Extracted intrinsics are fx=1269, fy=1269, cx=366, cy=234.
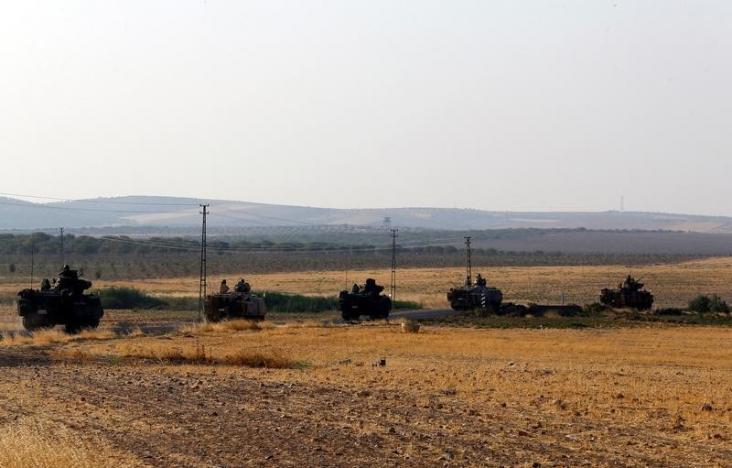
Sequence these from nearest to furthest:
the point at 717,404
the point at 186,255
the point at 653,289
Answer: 1. the point at 717,404
2. the point at 653,289
3. the point at 186,255

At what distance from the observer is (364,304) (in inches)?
2400

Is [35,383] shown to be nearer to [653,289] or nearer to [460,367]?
[460,367]

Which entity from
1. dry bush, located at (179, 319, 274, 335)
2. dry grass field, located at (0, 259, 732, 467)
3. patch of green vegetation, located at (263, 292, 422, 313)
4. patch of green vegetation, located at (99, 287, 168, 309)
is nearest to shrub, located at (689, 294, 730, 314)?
patch of green vegetation, located at (263, 292, 422, 313)

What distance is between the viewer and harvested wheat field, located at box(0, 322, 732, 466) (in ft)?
49.5

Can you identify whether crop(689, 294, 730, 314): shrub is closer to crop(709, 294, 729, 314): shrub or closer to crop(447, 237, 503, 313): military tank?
crop(709, 294, 729, 314): shrub

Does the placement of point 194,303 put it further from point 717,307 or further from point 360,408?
point 360,408

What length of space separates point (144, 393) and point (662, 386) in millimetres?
9623

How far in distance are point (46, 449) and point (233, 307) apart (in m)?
40.9

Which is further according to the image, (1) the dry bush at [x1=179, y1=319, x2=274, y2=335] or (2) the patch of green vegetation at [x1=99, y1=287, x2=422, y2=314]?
(2) the patch of green vegetation at [x1=99, y1=287, x2=422, y2=314]

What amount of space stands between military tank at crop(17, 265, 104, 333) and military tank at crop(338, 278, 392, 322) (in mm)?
13603

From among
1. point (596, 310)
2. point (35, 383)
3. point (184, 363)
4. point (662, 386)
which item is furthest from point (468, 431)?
point (596, 310)

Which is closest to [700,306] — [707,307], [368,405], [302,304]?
[707,307]

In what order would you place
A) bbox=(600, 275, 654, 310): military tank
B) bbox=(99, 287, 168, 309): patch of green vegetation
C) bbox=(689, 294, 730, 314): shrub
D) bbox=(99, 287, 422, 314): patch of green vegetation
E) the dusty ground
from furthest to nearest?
the dusty ground → bbox=(99, 287, 168, 309): patch of green vegetation → bbox=(99, 287, 422, 314): patch of green vegetation → bbox=(600, 275, 654, 310): military tank → bbox=(689, 294, 730, 314): shrub

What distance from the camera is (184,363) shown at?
29828 mm
